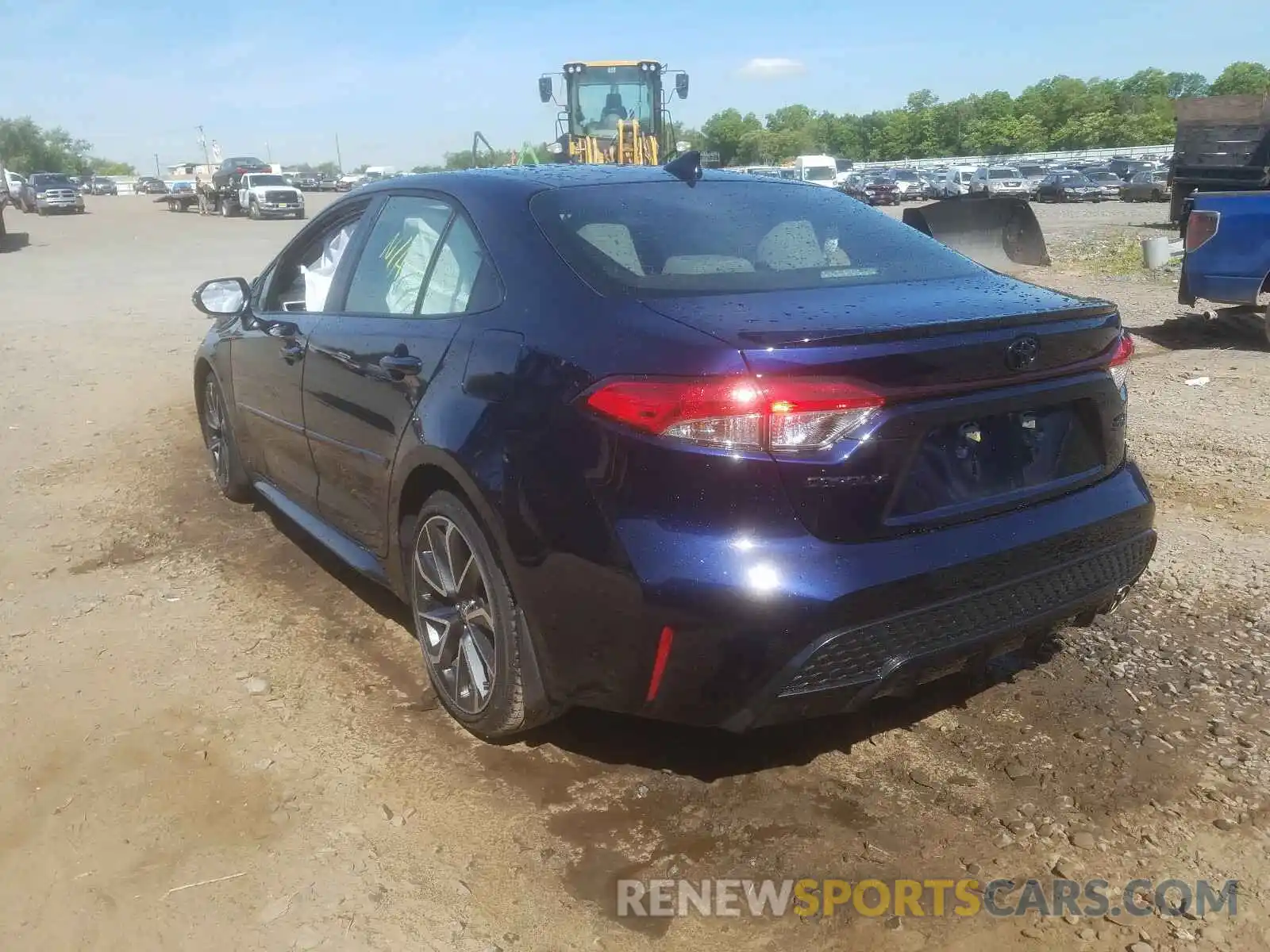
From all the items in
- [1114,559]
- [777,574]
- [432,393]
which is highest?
[432,393]

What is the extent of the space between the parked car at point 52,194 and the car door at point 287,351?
166ft

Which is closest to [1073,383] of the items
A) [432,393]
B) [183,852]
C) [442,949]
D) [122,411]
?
[432,393]

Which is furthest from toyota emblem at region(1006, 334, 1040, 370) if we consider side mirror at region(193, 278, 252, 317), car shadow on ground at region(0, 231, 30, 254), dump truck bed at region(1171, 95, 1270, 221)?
car shadow on ground at region(0, 231, 30, 254)

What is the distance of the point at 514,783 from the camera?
9.48 feet

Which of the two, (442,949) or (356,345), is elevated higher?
(356,345)

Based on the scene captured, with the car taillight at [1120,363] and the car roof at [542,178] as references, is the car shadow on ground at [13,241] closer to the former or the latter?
the car roof at [542,178]

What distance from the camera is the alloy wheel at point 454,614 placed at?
294 cm

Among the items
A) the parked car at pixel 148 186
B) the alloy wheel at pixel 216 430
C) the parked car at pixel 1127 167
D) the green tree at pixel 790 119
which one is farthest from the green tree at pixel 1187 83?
the alloy wheel at pixel 216 430

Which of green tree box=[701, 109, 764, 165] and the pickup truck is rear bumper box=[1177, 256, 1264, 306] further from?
green tree box=[701, 109, 764, 165]

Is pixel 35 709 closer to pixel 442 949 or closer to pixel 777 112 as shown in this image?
pixel 442 949

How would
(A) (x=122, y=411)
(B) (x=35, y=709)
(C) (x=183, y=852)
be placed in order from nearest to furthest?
(C) (x=183, y=852) < (B) (x=35, y=709) < (A) (x=122, y=411)

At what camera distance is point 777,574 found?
227cm

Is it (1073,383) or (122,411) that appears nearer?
(1073,383)

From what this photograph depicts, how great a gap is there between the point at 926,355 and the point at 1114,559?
913mm
